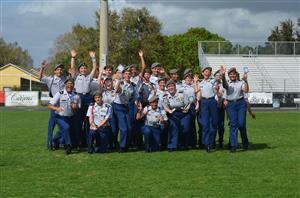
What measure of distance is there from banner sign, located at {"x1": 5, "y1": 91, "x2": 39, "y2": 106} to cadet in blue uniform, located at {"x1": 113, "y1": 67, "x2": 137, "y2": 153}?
94.2ft

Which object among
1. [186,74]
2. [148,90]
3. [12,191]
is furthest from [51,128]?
[12,191]

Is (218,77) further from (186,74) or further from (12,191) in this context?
(12,191)

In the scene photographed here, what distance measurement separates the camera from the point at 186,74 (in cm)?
1216

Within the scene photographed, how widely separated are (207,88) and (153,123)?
1.42m

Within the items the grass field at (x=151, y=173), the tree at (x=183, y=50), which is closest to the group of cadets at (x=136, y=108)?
the grass field at (x=151, y=173)

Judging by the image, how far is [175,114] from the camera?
1198 centimetres

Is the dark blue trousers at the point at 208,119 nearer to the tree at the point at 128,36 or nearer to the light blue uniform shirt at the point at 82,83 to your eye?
the light blue uniform shirt at the point at 82,83

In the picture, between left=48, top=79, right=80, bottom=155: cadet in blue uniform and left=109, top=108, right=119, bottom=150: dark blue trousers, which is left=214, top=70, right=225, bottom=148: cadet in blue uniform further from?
left=48, top=79, right=80, bottom=155: cadet in blue uniform

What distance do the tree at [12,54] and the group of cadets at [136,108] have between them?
256 feet

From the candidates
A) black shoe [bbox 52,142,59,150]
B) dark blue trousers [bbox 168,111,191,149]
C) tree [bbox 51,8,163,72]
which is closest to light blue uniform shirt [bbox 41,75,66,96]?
black shoe [bbox 52,142,59,150]

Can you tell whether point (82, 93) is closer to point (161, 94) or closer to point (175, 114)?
point (161, 94)

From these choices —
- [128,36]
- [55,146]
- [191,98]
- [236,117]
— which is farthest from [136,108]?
[128,36]

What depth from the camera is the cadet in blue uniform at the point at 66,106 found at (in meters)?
11.4

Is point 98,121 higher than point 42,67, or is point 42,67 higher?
point 42,67
